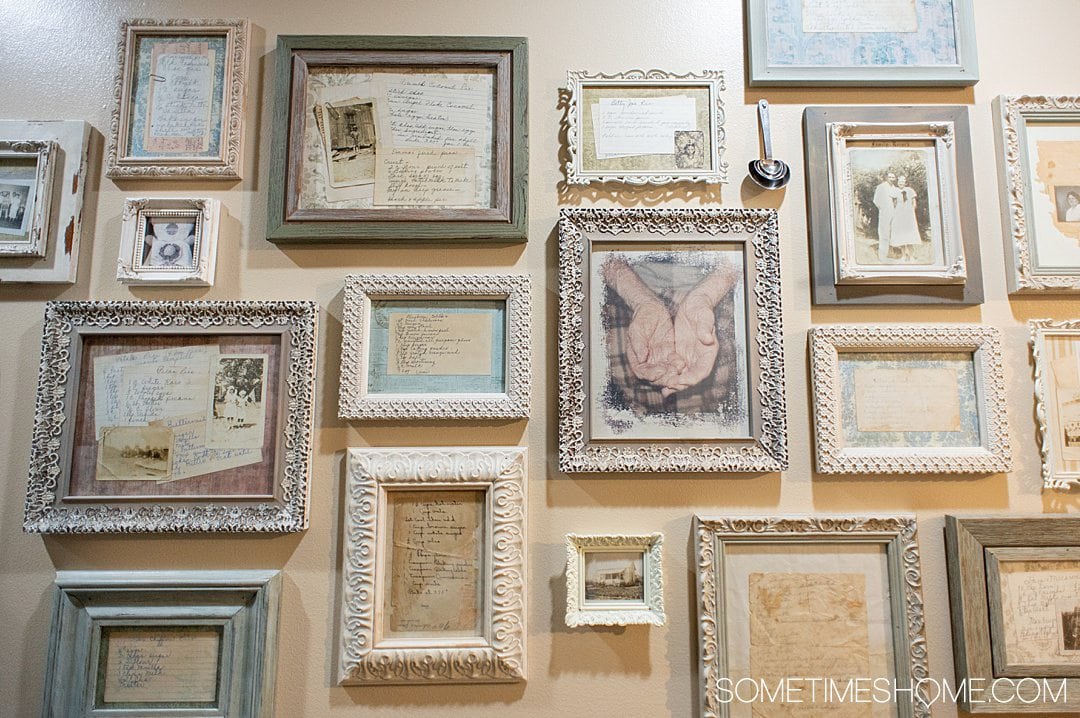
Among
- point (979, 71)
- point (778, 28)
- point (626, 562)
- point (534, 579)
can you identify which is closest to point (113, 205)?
point (534, 579)

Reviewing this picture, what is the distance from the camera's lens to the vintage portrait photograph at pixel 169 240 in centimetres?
117

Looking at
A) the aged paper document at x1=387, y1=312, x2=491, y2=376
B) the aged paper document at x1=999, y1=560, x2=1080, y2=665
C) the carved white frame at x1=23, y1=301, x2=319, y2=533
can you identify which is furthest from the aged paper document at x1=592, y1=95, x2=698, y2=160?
the aged paper document at x1=999, y1=560, x2=1080, y2=665

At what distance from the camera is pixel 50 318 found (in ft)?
3.75

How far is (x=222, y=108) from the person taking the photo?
1.21m

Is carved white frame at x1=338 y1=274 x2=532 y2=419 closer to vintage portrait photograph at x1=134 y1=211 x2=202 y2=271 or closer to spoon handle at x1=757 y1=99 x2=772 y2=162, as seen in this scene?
vintage portrait photograph at x1=134 y1=211 x2=202 y2=271

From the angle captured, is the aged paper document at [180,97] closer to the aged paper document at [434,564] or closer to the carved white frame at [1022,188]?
the aged paper document at [434,564]

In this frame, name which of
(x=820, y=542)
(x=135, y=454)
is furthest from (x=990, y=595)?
(x=135, y=454)

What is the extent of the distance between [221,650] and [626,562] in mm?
668

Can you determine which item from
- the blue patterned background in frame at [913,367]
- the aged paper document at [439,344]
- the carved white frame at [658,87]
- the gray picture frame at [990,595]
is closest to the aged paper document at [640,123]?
the carved white frame at [658,87]

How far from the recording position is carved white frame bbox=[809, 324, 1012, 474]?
112 cm

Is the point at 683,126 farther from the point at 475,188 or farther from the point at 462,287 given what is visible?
the point at 462,287

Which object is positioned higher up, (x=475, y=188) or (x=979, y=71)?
(x=979, y=71)

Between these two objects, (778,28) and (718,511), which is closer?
(718,511)

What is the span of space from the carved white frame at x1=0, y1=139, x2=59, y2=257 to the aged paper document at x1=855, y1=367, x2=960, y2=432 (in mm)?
1413
